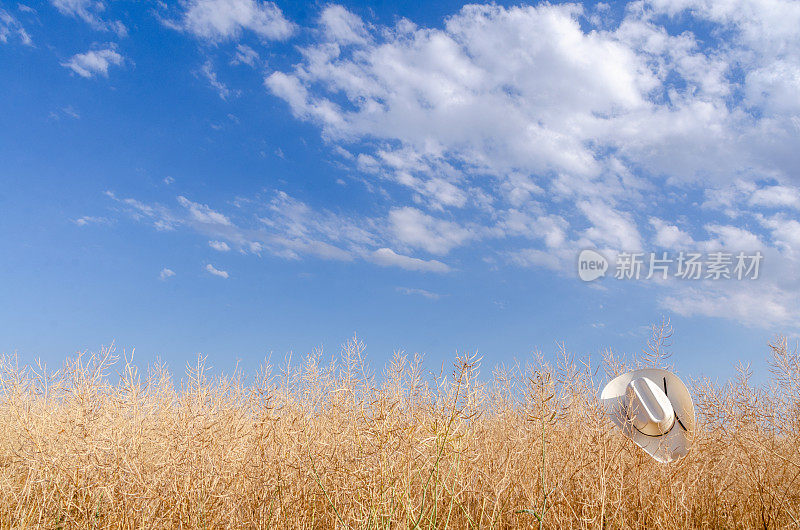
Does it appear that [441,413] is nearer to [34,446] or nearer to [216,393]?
[216,393]

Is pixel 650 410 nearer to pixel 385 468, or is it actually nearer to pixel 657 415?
pixel 657 415

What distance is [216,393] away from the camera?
6.42 metres

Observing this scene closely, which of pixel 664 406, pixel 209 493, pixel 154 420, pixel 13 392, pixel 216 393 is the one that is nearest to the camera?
pixel 209 493

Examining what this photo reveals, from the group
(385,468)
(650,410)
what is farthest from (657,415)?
(385,468)

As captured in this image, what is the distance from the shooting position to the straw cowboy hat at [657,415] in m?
5.12

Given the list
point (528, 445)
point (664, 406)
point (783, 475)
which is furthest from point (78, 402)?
point (783, 475)

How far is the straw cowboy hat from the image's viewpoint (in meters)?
5.12

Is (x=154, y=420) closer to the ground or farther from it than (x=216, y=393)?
closer to the ground

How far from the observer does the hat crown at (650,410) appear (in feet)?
16.7

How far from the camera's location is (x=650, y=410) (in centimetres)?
514

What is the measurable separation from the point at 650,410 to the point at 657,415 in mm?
74

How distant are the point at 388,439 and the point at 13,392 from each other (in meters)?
7.82

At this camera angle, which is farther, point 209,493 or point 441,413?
point 209,493

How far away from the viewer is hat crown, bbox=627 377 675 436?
5102 mm
